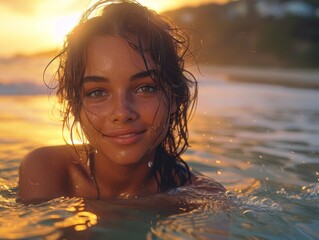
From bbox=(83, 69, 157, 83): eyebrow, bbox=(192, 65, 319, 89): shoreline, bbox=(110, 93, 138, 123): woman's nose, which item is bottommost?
bbox=(192, 65, 319, 89): shoreline

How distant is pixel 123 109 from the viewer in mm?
2496

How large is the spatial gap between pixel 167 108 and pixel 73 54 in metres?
0.61

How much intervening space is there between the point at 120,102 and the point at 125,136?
186mm

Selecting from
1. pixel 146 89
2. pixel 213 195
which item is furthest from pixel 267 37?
pixel 146 89

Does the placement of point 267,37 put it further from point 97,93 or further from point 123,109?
point 123,109

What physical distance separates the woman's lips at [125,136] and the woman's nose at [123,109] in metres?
0.07

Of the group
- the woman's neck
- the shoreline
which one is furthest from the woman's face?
the shoreline

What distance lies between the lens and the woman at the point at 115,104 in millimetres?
2564

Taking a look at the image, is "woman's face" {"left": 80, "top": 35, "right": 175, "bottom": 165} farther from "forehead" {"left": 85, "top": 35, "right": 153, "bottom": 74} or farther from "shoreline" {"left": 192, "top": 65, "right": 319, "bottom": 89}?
"shoreline" {"left": 192, "top": 65, "right": 319, "bottom": 89}

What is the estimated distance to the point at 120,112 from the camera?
250 cm

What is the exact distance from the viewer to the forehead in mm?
2545

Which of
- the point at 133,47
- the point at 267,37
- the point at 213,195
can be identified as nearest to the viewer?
the point at 133,47

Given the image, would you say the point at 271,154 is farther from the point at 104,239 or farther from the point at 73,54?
the point at 104,239

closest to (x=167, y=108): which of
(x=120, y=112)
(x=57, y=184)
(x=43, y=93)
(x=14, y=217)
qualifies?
(x=120, y=112)
